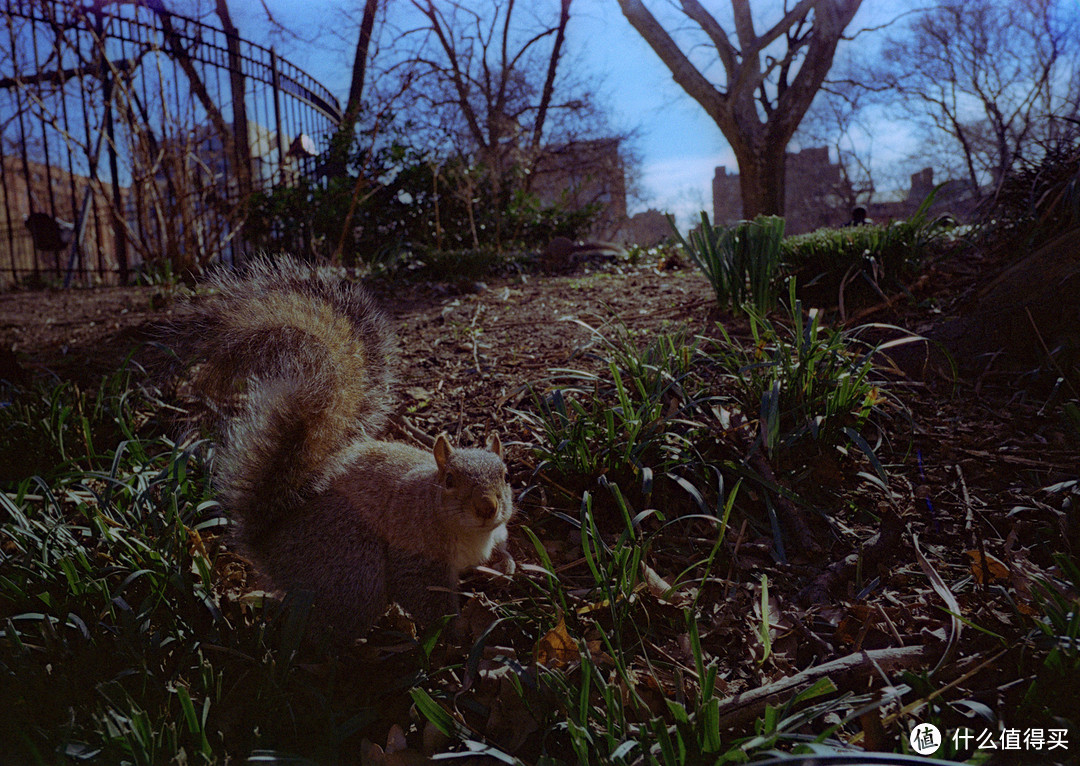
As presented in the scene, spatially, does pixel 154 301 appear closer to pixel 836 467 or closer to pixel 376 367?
pixel 376 367

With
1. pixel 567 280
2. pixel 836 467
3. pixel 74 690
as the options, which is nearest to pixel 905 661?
pixel 836 467

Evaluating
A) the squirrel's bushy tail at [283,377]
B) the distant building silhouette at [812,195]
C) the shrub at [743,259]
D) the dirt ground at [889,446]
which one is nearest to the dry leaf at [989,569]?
the dirt ground at [889,446]

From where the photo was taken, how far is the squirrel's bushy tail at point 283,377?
1611 mm

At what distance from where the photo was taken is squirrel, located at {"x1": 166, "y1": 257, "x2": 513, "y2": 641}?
159cm

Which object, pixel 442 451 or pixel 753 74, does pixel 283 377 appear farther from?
pixel 753 74

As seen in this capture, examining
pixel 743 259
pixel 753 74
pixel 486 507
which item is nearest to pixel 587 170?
pixel 753 74

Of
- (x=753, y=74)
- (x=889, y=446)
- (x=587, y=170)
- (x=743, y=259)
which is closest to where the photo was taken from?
(x=889, y=446)

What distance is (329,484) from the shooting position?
66.4 inches

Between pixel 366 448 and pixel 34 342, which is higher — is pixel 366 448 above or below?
below

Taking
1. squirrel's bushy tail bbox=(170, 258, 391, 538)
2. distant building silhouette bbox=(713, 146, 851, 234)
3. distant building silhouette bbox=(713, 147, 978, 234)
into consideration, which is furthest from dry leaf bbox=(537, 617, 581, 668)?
distant building silhouette bbox=(713, 146, 851, 234)

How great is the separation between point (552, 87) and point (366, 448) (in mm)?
10152

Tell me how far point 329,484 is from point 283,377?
322mm

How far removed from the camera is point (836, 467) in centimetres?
209

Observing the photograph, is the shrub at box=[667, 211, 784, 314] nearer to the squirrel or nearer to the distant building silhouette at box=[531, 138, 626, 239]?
the squirrel
